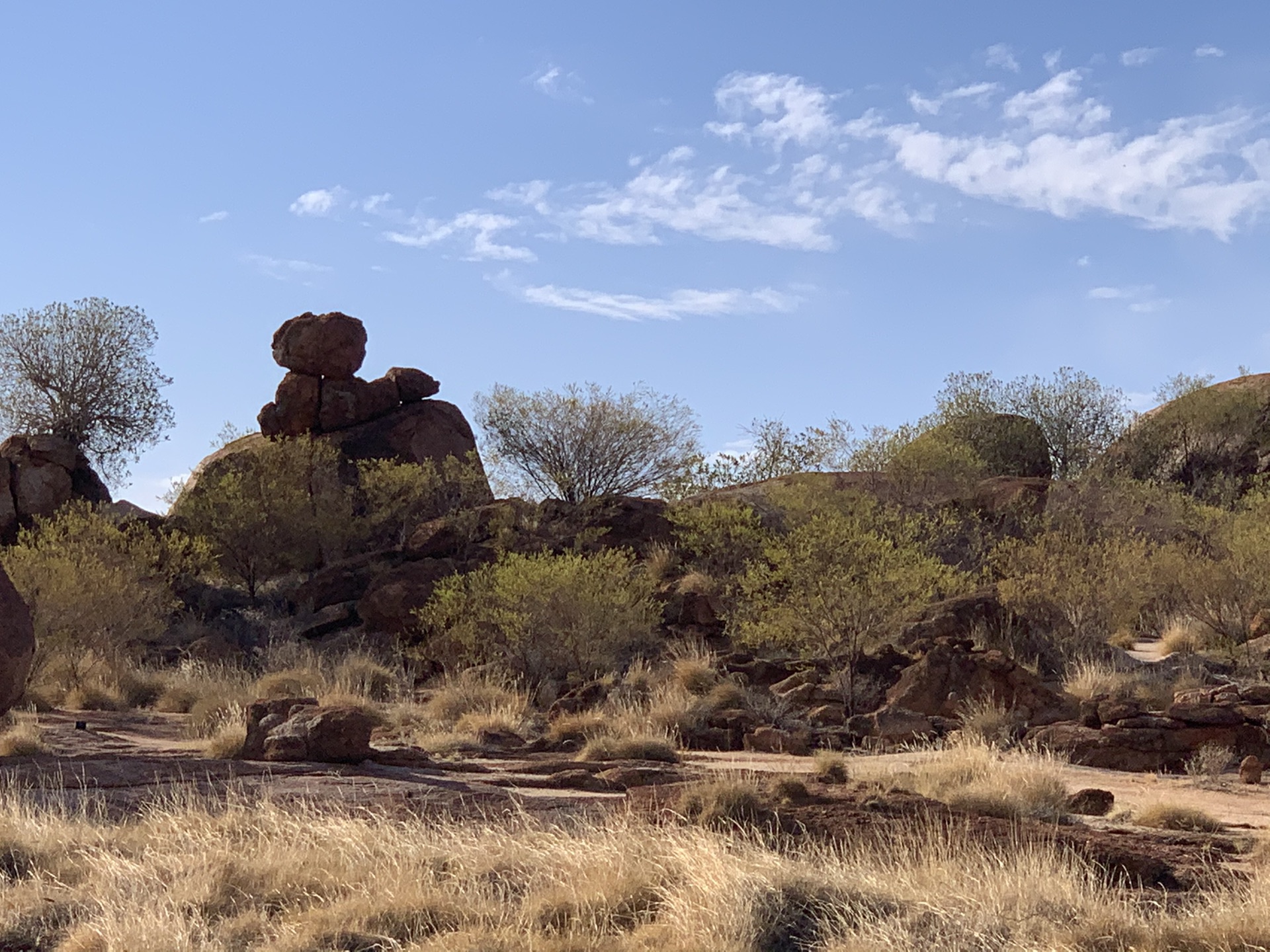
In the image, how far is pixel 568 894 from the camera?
689cm

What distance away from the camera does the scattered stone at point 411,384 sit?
40250 mm

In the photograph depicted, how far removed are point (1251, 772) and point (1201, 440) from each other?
3505 cm

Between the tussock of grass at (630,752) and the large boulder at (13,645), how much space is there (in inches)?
219

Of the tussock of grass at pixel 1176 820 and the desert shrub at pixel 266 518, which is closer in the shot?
the tussock of grass at pixel 1176 820

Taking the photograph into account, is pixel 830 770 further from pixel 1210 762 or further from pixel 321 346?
pixel 321 346

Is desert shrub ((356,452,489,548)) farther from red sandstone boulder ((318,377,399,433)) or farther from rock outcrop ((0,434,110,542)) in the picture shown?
rock outcrop ((0,434,110,542))

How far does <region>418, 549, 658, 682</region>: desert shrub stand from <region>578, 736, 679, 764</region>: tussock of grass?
7198 millimetres

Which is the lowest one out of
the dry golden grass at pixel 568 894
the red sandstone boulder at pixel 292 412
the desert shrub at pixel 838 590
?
the dry golden grass at pixel 568 894

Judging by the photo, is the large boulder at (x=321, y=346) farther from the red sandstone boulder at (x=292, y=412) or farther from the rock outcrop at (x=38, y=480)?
the rock outcrop at (x=38, y=480)

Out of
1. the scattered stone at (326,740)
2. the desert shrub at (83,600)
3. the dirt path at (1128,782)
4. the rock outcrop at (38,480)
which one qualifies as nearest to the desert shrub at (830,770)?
the dirt path at (1128,782)

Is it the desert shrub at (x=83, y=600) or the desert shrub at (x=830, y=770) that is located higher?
the desert shrub at (x=83, y=600)

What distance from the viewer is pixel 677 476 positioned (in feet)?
122

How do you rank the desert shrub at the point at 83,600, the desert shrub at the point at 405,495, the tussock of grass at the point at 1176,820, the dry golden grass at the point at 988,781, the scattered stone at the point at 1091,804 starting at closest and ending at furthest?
the tussock of grass at the point at 1176,820
the dry golden grass at the point at 988,781
the scattered stone at the point at 1091,804
the desert shrub at the point at 83,600
the desert shrub at the point at 405,495

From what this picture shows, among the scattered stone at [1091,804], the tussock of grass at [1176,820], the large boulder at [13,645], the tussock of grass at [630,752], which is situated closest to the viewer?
the tussock of grass at [1176,820]
